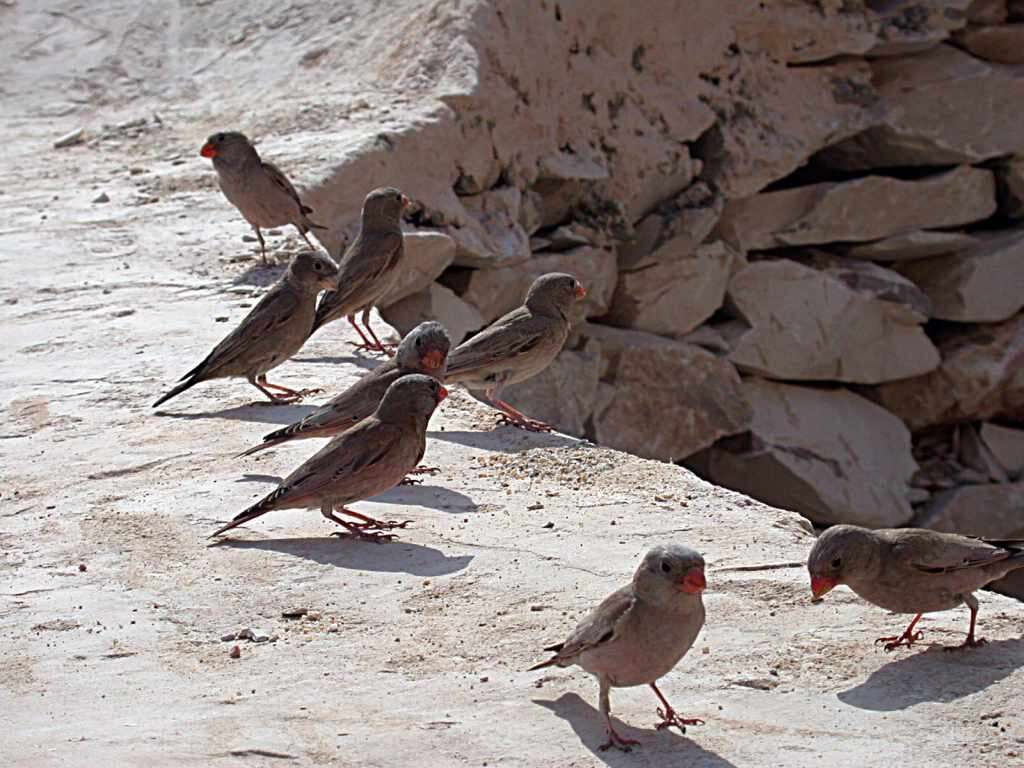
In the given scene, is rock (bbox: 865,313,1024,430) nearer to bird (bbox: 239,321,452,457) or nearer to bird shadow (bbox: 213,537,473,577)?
bird (bbox: 239,321,452,457)

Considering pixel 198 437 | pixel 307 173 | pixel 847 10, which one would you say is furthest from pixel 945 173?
pixel 198 437

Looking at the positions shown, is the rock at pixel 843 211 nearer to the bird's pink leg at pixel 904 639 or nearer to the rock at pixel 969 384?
the rock at pixel 969 384

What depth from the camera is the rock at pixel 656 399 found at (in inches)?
424

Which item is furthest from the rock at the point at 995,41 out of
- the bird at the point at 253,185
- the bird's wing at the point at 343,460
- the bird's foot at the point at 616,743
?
the bird's foot at the point at 616,743

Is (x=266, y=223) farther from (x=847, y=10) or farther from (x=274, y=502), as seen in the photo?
(x=847, y=10)

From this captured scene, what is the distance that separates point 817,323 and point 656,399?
1.47 m

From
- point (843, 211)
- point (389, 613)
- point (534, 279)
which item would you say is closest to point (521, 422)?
point (389, 613)

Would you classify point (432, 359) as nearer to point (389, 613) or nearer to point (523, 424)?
point (523, 424)

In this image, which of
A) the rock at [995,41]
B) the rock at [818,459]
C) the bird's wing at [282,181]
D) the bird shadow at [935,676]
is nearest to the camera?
the bird shadow at [935,676]

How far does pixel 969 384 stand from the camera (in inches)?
464

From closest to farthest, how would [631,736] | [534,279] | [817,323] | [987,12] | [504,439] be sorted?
[631,736], [504,439], [534,279], [817,323], [987,12]

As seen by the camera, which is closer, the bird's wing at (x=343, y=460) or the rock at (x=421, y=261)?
the bird's wing at (x=343, y=460)

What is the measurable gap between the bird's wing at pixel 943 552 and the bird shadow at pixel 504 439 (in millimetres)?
2153

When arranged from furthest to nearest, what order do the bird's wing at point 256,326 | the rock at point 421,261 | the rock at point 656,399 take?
the rock at point 656,399, the rock at point 421,261, the bird's wing at point 256,326
